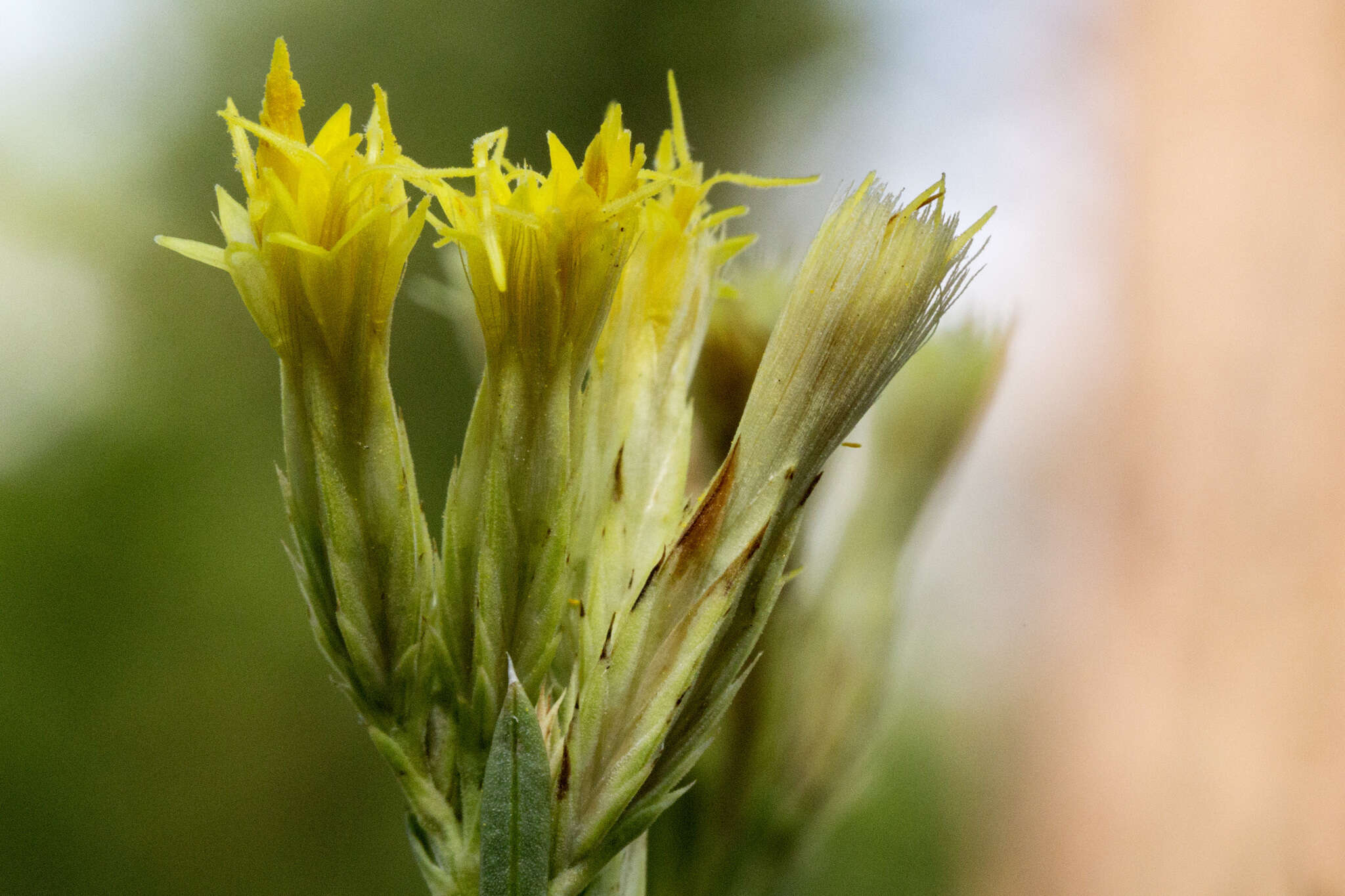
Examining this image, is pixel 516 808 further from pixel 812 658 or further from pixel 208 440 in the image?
pixel 208 440

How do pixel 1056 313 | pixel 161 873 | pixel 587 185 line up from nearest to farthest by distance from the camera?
pixel 587 185 < pixel 161 873 < pixel 1056 313

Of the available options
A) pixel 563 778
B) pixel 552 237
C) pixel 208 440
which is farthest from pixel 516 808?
pixel 208 440

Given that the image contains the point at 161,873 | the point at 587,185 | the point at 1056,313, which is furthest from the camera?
the point at 1056,313

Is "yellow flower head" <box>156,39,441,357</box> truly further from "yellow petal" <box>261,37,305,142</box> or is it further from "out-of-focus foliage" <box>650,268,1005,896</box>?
"out-of-focus foliage" <box>650,268,1005,896</box>

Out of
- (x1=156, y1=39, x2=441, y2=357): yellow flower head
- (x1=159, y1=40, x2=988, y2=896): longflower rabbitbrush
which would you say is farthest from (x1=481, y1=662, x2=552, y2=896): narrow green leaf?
(x1=156, y1=39, x2=441, y2=357): yellow flower head

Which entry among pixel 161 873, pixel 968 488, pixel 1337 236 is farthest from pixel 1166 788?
pixel 161 873

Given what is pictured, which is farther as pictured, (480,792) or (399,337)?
(399,337)

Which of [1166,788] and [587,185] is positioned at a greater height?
[587,185]

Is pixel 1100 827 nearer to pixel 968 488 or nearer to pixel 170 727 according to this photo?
pixel 968 488
